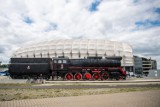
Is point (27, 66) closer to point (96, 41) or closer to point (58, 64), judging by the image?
point (58, 64)

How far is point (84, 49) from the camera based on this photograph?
107 m

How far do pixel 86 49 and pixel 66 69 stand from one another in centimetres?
6943

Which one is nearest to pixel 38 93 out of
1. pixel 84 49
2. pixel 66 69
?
pixel 66 69

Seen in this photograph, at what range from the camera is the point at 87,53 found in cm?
10606

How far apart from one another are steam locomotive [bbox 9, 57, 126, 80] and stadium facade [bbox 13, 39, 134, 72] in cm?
6507

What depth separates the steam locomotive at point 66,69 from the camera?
1491 inches

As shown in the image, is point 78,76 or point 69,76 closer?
point 78,76

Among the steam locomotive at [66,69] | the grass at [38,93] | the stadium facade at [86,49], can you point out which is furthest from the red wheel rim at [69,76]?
the stadium facade at [86,49]

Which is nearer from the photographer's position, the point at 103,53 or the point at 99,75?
the point at 99,75

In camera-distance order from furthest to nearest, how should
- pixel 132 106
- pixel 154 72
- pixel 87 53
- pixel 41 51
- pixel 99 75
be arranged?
pixel 41 51 < pixel 87 53 < pixel 154 72 < pixel 99 75 < pixel 132 106

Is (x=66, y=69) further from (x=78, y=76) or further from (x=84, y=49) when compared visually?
(x=84, y=49)

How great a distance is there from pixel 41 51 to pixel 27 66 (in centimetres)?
7624

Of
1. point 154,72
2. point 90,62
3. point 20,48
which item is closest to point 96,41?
point 20,48

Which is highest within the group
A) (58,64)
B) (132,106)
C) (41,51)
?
(41,51)
